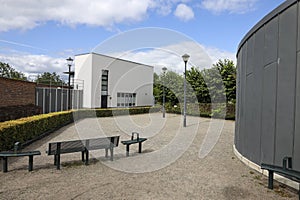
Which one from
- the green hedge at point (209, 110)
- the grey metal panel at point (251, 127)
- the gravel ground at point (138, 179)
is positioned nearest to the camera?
the gravel ground at point (138, 179)

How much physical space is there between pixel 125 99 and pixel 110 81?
305 centimetres

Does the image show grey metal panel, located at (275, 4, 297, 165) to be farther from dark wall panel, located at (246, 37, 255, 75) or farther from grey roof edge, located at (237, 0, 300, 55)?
dark wall panel, located at (246, 37, 255, 75)

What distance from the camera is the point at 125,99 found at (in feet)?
88.1

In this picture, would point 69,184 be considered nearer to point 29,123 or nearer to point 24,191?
point 24,191

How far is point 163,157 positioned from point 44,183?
3.24 metres

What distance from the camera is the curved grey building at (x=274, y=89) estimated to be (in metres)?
4.25

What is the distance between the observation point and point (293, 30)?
14.1 ft

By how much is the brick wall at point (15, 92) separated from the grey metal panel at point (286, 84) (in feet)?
34.9

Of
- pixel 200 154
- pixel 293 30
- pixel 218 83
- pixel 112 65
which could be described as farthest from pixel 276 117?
pixel 112 65

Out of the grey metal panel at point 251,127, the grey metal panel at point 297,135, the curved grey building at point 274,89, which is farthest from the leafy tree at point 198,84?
the grey metal panel at point 297,135

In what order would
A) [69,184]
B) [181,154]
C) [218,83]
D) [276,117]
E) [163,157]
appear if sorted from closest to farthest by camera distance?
[69,184], [276,117], [163,157], [181,154], [218,83]

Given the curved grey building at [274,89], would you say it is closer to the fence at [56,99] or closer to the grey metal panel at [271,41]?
the grey metal panel at [271,41]

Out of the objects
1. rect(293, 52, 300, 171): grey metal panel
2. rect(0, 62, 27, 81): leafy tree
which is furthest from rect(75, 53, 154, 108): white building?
rect(293, 52, 300, 171): grey metal panel

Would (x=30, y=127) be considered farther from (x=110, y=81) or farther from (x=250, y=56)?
(x=110, y=81)
